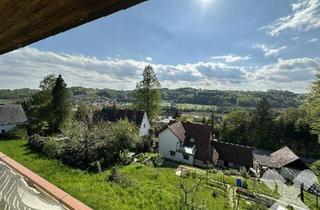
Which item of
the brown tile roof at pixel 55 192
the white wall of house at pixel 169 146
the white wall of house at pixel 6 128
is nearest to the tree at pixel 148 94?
the white wall of house at pixel 169 146

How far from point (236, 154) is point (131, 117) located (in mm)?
15085

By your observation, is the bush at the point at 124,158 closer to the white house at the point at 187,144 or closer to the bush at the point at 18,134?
the white house at the point at 187,144

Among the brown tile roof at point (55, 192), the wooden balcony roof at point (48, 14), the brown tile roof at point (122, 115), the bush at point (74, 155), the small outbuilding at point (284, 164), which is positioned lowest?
the small outbuilding at point (284, 164)

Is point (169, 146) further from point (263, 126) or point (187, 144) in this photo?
point (263, 126)

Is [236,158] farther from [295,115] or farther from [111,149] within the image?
[295,115]

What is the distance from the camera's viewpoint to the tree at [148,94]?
40594 mm

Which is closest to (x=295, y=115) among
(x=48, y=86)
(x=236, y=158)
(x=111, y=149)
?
(x=236, y=158)

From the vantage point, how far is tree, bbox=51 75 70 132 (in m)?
32.2

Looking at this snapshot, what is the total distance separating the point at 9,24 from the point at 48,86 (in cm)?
3581

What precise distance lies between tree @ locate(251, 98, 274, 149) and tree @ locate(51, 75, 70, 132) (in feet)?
113

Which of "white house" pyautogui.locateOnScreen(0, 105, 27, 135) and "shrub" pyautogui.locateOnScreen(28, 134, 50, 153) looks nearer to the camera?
"shrub" pyautogui.locateOnScreen(28, 134, 50, 153)

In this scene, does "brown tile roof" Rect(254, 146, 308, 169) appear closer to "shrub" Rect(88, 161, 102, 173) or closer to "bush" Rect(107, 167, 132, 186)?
"shrub" Rect(88, 161, 102, 173)

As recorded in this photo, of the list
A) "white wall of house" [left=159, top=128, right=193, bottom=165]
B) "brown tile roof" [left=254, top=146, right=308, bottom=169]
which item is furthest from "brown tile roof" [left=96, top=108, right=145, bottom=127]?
"brown tile roof" [left=254, top=146, right=308, bottom=169]

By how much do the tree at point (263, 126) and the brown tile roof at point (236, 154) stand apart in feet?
55.6
